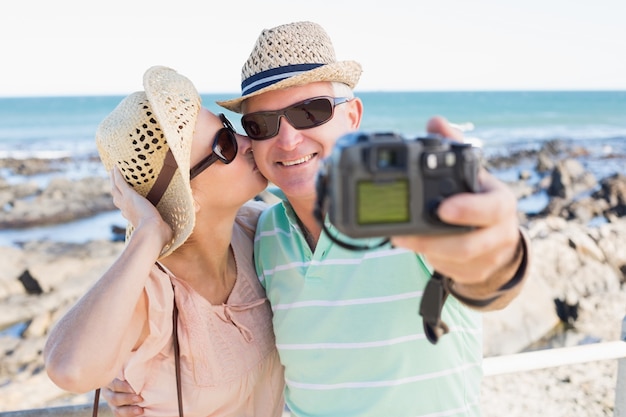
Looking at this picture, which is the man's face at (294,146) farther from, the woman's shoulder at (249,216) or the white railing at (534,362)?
the white railing at (534,362)

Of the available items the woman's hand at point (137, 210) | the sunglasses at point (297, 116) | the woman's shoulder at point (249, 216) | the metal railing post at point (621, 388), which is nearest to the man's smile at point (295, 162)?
the sunglasses at point (297, 116)

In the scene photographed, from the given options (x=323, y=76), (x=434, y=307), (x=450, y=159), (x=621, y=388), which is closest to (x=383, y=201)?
(x=450, y=159)

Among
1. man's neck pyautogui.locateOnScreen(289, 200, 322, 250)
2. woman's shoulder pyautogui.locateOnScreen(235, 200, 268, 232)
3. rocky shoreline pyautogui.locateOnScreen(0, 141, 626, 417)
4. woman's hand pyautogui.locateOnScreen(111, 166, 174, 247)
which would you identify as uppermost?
woman's hand pyautogui.locateOnScreen(111, 166, 174, 247)

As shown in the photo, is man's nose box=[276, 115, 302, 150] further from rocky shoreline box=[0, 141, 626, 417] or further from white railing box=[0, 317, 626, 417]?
rocky shoreline box=[0, 141, 626, 417]

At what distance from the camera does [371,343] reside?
87.2 inches

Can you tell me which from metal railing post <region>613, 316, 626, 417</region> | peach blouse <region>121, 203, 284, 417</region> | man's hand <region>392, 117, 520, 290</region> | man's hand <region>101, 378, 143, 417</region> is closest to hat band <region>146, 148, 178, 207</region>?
peach blouse <region>121, 203, 284, 417</region>

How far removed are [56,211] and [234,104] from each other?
1492 cm

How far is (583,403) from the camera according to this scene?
6.02m

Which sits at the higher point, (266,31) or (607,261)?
(266,31)

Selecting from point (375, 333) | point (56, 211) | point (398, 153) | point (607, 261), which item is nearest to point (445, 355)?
point (375, 333)

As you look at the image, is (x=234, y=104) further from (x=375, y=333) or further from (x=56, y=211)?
(x=56, y=211)

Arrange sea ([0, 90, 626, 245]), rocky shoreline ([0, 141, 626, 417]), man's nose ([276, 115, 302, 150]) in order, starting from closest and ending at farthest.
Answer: man's nose ([276, 115, 302, 150]) < rocky shoreline ([0, 141, 626, 417]) < sea ([0, 90, 626, 245])

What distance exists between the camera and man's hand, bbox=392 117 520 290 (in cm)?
124

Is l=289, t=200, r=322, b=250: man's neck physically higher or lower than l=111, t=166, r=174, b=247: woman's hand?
lower
